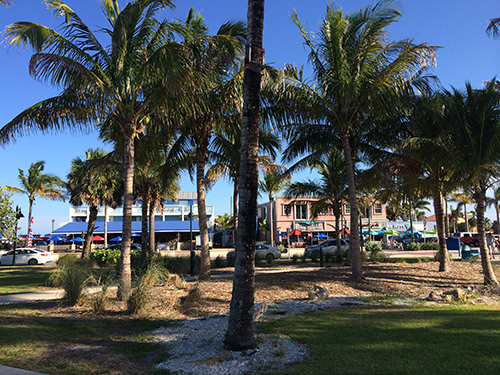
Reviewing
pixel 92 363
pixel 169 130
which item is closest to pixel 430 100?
pixel 169 130

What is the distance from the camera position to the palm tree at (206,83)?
10.6m

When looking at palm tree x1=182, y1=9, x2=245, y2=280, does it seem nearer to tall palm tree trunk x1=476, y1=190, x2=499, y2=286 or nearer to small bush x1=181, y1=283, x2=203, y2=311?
small bush x1=181, y1=283, x2=203, y2=311

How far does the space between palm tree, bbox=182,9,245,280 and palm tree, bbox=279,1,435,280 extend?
2.25 m

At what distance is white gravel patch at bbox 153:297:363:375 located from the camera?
5.23m

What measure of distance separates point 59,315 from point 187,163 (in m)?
8.66

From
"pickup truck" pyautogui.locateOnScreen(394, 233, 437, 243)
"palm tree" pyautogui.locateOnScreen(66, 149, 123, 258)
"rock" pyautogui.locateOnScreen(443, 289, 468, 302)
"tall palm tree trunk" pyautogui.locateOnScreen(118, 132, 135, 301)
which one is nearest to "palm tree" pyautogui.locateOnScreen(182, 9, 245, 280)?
"tall palm tree trunk" pyautogui.locateOnScreen(118, 132, 135, 301)

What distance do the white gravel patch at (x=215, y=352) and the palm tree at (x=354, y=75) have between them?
751 cm

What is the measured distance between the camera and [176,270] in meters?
17.8

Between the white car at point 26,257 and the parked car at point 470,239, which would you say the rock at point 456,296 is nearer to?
the white car at point 26,257

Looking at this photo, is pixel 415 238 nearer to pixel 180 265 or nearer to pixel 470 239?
pixel 470 239

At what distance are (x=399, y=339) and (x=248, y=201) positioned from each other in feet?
11.0

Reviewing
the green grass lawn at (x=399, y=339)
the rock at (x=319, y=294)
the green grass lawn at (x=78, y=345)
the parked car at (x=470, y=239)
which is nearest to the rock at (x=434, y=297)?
the green grass lawn at (x=399, y=339)

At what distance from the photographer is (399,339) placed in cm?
620

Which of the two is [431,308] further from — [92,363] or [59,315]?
[59,315]
